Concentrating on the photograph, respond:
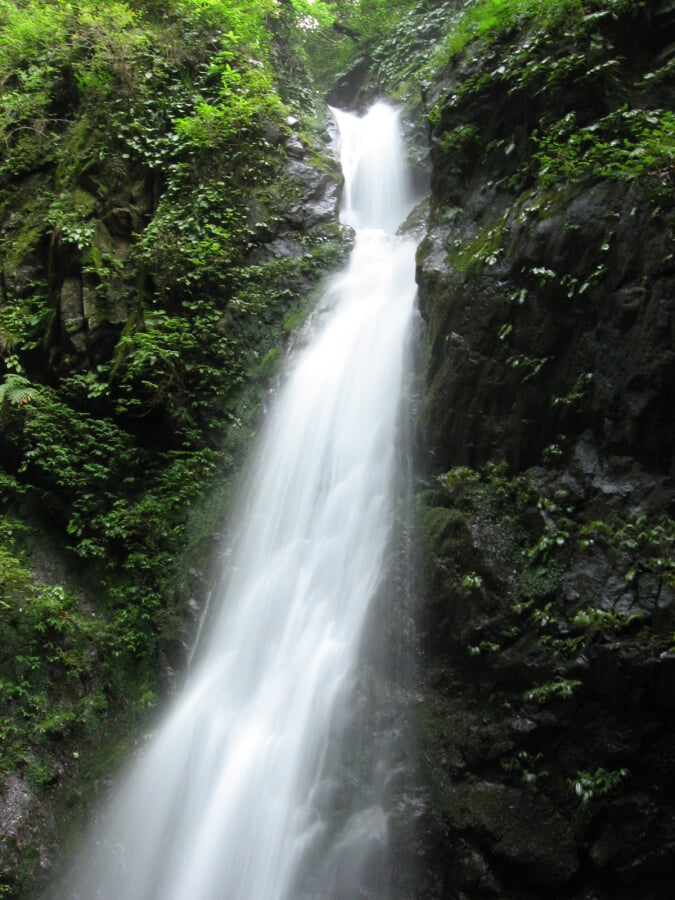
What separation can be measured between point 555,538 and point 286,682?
260 centimetres

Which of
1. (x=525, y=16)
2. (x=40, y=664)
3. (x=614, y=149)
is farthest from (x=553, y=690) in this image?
(x=525, y=16)

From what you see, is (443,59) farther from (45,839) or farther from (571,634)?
(45,839)

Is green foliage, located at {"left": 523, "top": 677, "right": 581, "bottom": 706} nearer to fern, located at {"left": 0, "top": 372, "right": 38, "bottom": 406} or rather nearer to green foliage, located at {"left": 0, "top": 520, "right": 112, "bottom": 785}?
green foliage, located at {"left": 0, "top": 520, "right": 112, "bottom": 785}

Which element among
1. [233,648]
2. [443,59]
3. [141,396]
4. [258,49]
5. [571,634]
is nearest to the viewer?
[571,634]

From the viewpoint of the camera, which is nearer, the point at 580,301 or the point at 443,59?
the point at 580,301

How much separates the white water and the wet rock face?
28.0 inches

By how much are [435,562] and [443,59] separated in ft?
23.6

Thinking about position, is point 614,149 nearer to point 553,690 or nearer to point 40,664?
point 553,690

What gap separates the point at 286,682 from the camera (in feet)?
16.7

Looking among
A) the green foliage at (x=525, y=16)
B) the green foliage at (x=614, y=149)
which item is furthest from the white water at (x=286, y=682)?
the green foliage at (x=525, y=16)

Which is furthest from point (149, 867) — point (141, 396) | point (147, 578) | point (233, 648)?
point (141, 396)

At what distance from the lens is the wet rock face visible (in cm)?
349

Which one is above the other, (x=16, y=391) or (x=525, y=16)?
(x=525, y=16)

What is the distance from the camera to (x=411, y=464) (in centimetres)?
577
